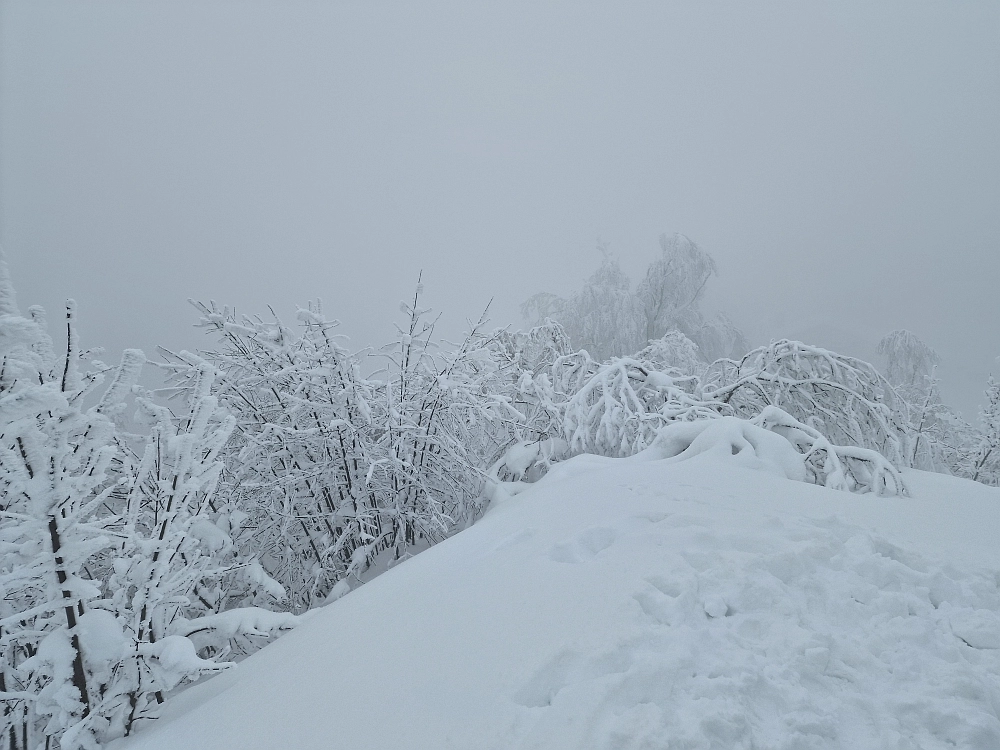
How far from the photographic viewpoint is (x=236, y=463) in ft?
11.9

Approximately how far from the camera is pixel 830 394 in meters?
4.61

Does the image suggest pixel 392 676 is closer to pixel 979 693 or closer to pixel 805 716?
pixel 805 716

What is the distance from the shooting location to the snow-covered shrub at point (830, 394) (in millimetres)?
4230

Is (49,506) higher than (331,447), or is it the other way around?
(49,506)

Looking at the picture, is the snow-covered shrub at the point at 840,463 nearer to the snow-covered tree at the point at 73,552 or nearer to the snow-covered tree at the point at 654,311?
the snow-covered tree at the point at 73,552

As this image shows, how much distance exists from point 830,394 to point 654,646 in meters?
4.47

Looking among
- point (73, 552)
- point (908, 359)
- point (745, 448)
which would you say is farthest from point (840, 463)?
point (908, 359)

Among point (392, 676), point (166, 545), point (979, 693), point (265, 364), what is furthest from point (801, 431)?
point (265, 364)

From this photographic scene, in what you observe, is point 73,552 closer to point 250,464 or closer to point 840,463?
point 250,464

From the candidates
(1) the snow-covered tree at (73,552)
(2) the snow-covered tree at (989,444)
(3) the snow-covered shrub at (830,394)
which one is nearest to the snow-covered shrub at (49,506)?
(1) the snow-covered tree at (73,552)

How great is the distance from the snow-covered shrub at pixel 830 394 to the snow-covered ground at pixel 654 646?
2407 mm

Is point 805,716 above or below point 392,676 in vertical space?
above

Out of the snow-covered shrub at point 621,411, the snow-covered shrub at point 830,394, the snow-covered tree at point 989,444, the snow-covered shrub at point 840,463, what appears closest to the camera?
the snow-covered shrub at point 840,463

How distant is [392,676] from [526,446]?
10.4 feet
